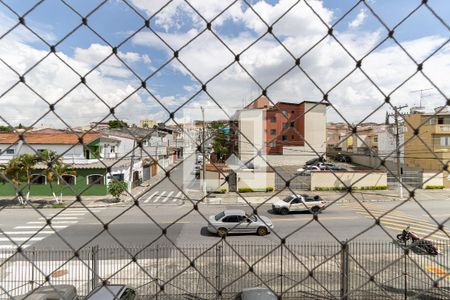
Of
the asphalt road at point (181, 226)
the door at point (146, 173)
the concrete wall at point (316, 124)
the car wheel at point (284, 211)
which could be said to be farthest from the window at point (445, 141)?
the door at point (146, 173)

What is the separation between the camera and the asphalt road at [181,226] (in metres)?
7.38

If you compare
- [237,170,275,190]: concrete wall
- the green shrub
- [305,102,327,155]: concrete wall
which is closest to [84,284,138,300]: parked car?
[305,102,327,155]: concrete wall

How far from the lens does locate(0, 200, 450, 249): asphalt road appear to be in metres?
7.38

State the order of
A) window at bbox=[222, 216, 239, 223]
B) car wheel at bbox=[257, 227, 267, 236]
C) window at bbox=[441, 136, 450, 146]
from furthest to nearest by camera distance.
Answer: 1. window at bbox=[441, 136, 450, 146]
2. window at bbox=[222, 216, 239, 223]
3. car wheel at bbox=[257, 227, 267, 236]

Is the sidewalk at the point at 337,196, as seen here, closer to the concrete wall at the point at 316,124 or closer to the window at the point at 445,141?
the concrete wall at the point at 316,124

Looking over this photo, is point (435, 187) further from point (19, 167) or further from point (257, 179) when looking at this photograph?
point (19, 167)

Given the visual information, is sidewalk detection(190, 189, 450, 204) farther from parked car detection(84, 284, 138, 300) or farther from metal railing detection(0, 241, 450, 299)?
parked car detection(84, 284, 138, 300)

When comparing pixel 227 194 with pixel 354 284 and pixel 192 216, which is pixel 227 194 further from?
pixel 354 284

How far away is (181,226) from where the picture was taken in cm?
867

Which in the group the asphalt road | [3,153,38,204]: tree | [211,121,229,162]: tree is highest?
[211,121,229,162]: tree

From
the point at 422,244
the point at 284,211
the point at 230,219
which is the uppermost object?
the point at 422,244

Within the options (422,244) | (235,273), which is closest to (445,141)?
(235,273)

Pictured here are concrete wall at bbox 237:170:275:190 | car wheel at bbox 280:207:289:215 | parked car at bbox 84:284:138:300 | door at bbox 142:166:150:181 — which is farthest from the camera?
door at bbox 142:166:150:181

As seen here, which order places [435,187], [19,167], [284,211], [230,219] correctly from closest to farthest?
[230,219] → [19,167] → [284,211] → [435,187]
